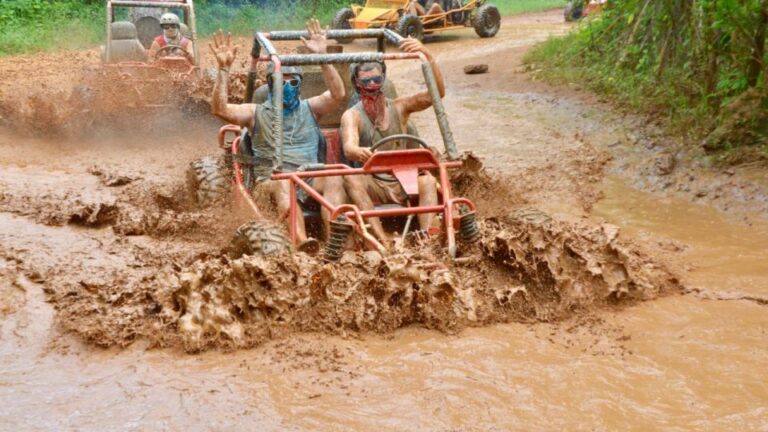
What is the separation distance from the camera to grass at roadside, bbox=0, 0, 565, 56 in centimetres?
1736

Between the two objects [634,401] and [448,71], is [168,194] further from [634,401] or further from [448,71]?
[448,71]

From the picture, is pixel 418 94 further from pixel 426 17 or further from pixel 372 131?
pixel 426 17

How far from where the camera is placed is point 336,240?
498cm

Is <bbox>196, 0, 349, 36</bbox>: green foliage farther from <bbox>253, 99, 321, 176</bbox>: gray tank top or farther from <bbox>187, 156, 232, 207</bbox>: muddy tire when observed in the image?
<bbox>253, 99, 321, 176</bbox>: gray tank top

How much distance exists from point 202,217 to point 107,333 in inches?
86.7

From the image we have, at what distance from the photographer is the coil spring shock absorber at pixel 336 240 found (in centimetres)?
496

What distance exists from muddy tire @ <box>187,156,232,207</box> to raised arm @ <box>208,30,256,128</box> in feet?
2.18

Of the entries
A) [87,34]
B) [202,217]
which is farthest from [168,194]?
[87,34]

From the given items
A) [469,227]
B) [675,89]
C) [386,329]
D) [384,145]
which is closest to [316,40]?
[384,145]

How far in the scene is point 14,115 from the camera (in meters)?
10.4

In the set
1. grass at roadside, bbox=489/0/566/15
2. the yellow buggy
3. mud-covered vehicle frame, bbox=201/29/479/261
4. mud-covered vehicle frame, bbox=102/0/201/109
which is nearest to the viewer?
mud-covered vehicle frame, bbox=201/29/479/261

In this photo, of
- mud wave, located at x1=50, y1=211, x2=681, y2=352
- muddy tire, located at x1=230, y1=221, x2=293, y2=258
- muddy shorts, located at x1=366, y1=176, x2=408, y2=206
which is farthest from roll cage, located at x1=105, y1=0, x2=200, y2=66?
mud wave, located at x1=50, y1=211, x2=681, y2=352

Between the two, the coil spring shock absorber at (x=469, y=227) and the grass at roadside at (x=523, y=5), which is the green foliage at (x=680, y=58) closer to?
the coil spring shock absorber at (x=469, y=227)

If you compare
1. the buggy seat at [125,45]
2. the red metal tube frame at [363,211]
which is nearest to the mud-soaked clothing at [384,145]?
the red metal tube frame at [363,211]
